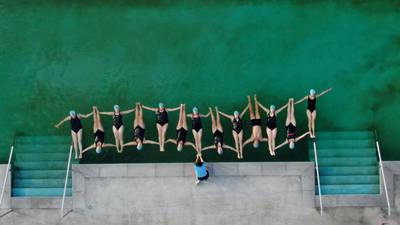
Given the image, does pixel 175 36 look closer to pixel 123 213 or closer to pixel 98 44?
pixel 98 44

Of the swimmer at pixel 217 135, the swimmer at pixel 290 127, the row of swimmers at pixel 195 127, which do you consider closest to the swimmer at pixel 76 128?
the row of swimmers at pixel 195 127

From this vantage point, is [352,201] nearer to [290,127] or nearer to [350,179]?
[350,179]

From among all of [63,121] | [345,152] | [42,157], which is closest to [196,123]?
[63,121]

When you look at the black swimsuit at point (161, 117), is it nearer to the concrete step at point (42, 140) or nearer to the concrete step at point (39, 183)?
the concrete step at point (42, 140)

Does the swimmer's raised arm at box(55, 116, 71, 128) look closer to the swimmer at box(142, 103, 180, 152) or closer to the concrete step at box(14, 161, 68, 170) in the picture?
the concrete step at box(14, 161, 68, 170)

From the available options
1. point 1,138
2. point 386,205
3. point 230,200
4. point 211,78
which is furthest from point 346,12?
point 1,138


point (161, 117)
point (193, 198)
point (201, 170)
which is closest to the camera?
point (201, 170)

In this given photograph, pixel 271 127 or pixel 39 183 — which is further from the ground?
pixel 271 127
